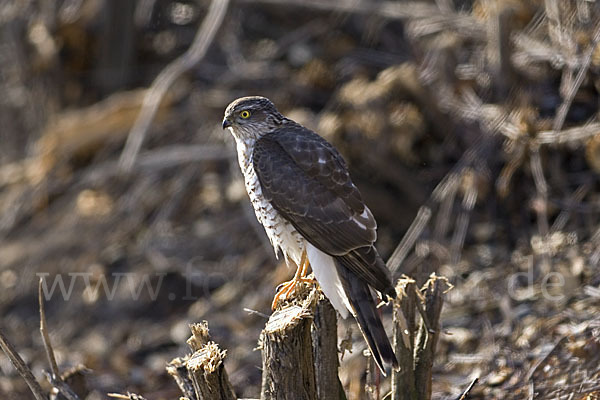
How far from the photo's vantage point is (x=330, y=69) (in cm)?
780

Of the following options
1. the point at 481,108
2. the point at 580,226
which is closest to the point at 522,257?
the point at 580,226

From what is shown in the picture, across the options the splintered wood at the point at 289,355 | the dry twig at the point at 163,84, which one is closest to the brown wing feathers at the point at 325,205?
the splintered wood at the point at 289,355

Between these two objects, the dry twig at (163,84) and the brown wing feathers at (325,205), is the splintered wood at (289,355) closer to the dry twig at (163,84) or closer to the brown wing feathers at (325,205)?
the brown wing feathers at (325,205)

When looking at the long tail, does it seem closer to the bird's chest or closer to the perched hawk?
the perched hawk

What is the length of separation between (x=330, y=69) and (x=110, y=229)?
245cm

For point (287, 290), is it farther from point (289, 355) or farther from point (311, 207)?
point (289, 355)

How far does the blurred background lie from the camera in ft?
19.7

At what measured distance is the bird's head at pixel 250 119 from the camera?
4469 millimetres

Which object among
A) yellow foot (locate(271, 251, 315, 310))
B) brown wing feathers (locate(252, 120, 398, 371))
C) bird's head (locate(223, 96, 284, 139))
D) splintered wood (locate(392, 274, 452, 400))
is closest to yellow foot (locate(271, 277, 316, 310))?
yellow foot (locate(271, 251, 315, 310))

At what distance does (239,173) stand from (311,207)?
10.8 ft

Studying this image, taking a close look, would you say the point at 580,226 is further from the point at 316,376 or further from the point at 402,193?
the point at 316,376

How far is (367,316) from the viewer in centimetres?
355

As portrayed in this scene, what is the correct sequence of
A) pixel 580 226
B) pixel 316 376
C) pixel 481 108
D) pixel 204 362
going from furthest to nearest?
1. pixel 481 108
2. pixel 580 226
3. pixel 316 376
4. pixel 204 362

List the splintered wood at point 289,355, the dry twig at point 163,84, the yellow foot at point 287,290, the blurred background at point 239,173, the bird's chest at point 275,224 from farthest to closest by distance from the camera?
the dry twig at point 163,84 < the blurred background at point 239,173 < the bird's chest at point 275,224 < the yellow foot at point 287,290 < the splintered wood at point 289,355
